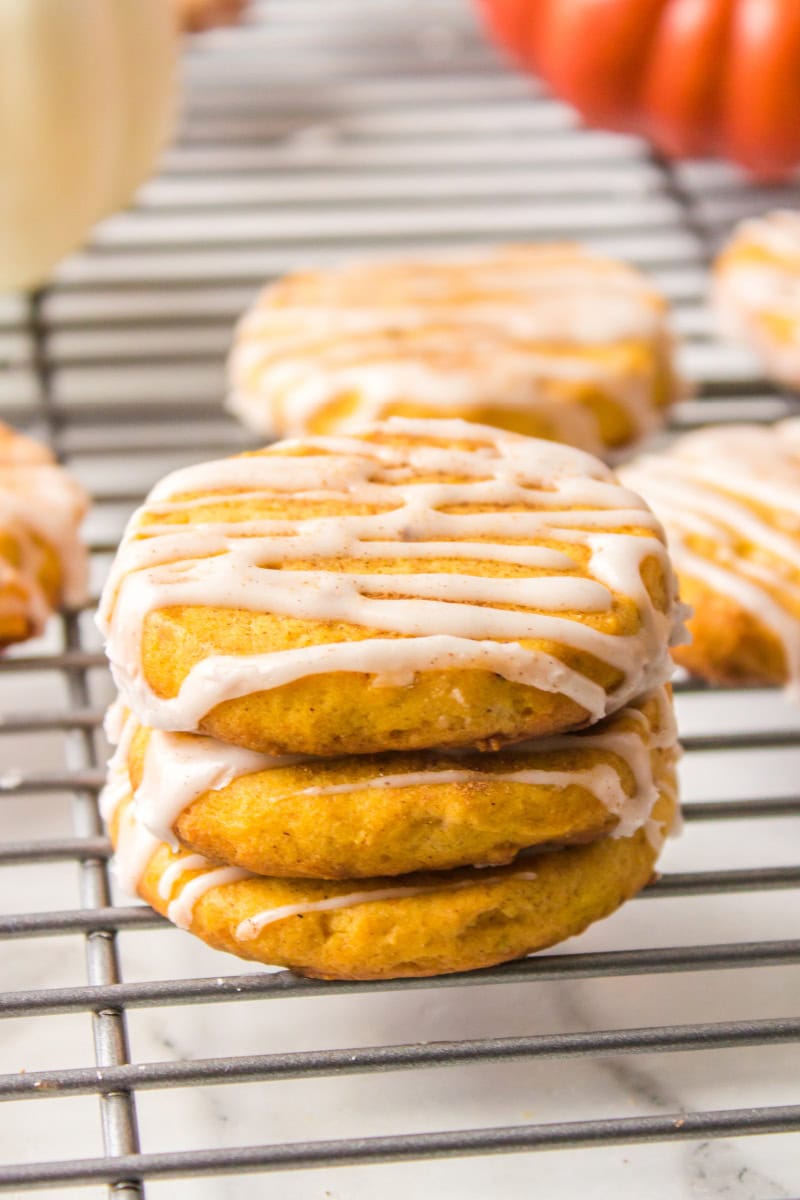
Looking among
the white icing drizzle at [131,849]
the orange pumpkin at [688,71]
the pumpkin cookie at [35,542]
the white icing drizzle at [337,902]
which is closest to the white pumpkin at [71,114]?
the pumpkin cookie at [35,542]

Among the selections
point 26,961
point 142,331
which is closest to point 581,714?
point 26,961

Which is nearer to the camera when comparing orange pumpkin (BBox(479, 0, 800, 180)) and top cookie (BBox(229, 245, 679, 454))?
top cookie (BBox(229, 245, 679, 454))

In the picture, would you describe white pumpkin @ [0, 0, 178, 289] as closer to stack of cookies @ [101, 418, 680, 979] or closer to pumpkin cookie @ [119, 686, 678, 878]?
stack of cookies @ [101, 418, 680, 979]

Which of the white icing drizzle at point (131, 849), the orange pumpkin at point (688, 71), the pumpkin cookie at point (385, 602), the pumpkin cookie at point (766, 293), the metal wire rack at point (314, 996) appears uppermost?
the orange pumpkin at point (688, 71)

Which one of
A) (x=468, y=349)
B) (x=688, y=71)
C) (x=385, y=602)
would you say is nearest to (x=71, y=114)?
(x=468, y=349)

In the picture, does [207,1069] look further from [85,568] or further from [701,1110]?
[85,568]

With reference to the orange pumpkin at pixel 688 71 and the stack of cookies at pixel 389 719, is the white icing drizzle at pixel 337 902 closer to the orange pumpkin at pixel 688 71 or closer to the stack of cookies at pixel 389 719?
the stack of cookies at pixel 389 719

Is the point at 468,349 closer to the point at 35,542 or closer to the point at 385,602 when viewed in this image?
the point at 35,542

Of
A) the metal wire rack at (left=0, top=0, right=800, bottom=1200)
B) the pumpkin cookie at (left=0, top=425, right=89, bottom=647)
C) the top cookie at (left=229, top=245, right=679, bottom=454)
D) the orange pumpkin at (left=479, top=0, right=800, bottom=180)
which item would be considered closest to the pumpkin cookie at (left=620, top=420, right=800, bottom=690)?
the metal wire rack at (left=0, top=0, right=800, bottom=1200)
